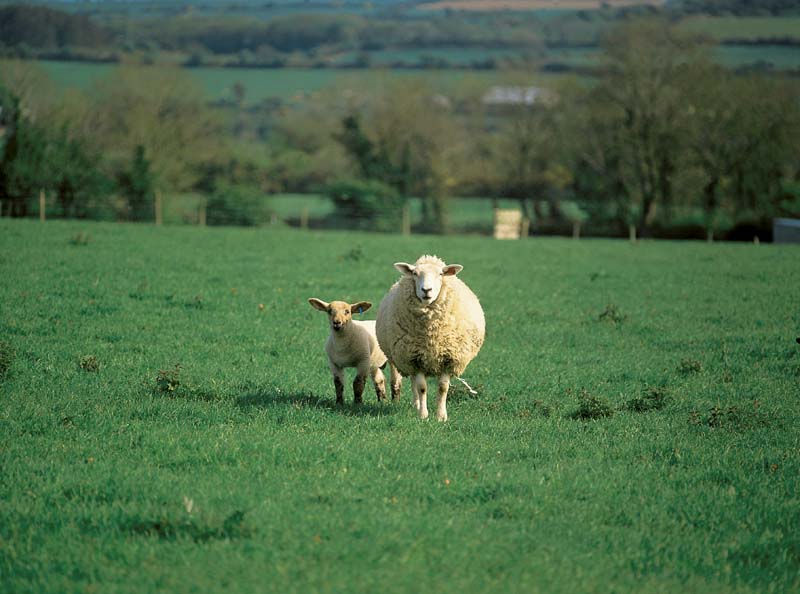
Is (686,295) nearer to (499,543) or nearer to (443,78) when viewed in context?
(499,543)

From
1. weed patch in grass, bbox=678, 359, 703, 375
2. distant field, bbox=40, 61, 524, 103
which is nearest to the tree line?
distant field, bbox=40, 61, 524, 103

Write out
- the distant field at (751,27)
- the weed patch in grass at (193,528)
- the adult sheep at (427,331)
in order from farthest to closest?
the distant field at (751,27)
the adult sheep at (427,331)
the weed patch in grass at (193,528)

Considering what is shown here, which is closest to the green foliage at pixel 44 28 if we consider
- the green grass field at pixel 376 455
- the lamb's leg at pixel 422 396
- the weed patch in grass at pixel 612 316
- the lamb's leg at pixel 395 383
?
the weed patch in grass at pixel 612 316

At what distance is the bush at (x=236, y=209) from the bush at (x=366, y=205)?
543 cm

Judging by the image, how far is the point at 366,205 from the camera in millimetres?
60250

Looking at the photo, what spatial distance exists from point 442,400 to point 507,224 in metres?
49.0

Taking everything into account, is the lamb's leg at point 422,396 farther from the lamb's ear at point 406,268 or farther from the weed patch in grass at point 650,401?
the weed patch in grass at point 650,401

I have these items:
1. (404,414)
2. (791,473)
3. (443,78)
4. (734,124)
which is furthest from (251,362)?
(443,78)

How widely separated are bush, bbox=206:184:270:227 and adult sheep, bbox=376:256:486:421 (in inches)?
1646

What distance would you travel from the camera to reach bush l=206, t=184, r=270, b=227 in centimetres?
5316

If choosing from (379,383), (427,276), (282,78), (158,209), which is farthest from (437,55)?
(427,276)

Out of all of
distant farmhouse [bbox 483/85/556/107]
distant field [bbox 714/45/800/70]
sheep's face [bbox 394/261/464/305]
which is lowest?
sheep's face [bbox 394/261/464/305]

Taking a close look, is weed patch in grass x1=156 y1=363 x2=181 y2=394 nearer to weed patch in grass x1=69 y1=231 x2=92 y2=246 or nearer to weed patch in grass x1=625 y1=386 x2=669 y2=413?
weed patch in grass x1=625 y1=386 x2=669 y2=413

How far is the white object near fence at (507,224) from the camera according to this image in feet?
194
